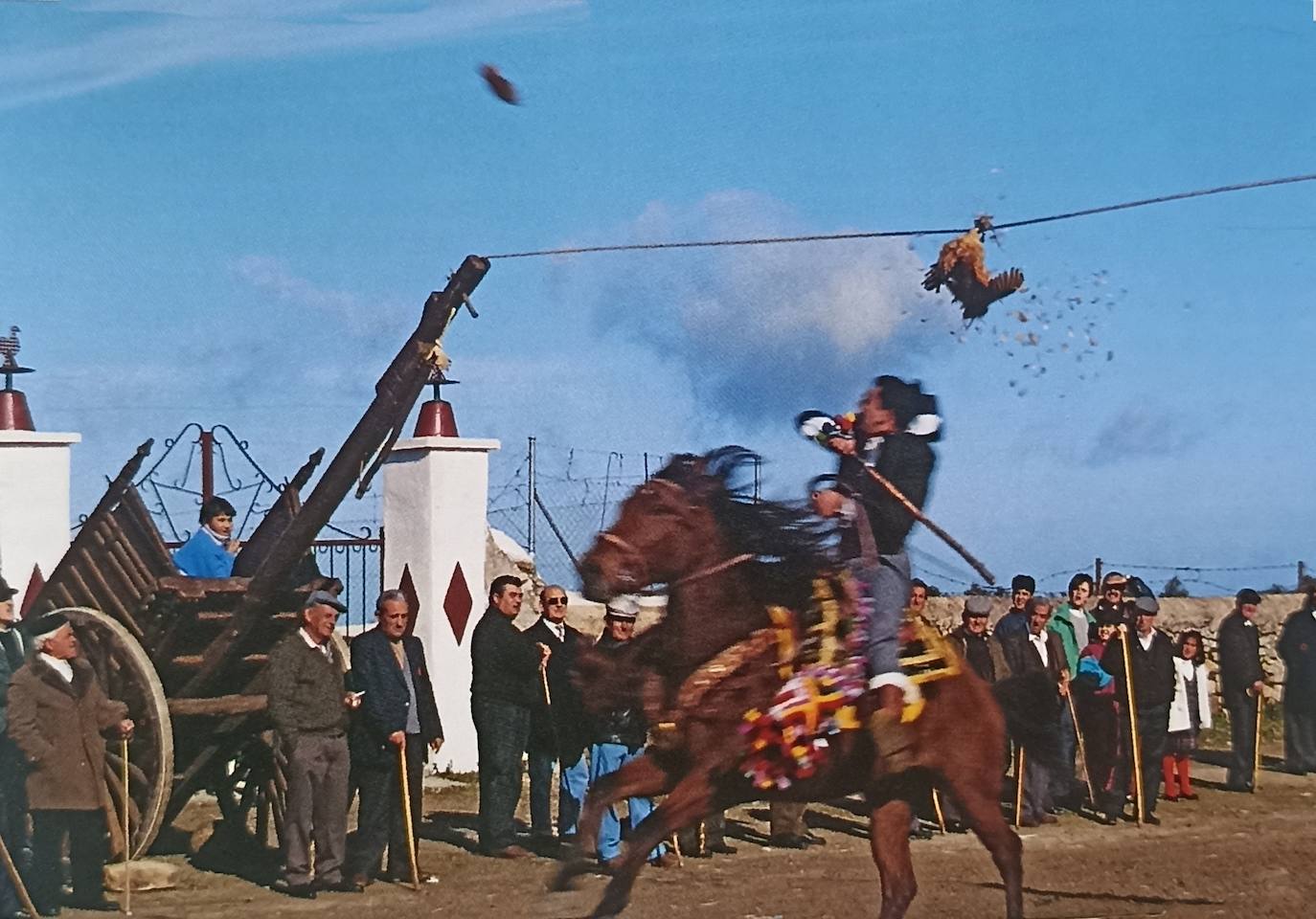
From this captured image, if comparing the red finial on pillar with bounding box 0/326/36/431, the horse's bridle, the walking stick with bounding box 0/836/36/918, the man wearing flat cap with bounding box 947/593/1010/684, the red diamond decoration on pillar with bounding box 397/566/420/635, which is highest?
the red finial on pillar with bounding box 0/326/36/431

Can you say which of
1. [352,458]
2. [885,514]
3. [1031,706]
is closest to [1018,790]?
[1031,706]

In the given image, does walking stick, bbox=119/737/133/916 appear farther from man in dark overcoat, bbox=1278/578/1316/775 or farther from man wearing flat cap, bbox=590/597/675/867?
man in dark overcoat, bbox=1278/578/1316/775

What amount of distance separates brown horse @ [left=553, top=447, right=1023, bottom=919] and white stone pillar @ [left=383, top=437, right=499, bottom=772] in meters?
2.16

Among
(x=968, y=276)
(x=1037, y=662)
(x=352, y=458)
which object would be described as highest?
(x=968, y=276)

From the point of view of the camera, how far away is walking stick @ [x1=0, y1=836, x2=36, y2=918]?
24.4 ft

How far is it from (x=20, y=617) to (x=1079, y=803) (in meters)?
6.10

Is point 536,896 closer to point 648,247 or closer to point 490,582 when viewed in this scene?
point 490,582

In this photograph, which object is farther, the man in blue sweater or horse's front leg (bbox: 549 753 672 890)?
the man in blue sweater

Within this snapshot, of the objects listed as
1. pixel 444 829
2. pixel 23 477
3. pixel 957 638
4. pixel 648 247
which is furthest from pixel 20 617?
pixel 957 638

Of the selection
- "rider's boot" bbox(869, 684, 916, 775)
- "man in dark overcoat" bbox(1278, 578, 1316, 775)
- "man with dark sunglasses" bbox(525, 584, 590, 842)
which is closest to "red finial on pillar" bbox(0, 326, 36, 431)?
"man with dark sunglasses" bbox(525, 584, 590, 842)

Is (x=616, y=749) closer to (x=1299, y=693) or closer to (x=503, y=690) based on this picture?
(x=503, y=690)

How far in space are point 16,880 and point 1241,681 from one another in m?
8.14

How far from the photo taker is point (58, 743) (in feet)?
25.1

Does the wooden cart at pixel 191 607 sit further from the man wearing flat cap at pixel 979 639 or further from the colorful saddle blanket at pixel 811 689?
the man wearing flat cap at pixel 979 639
